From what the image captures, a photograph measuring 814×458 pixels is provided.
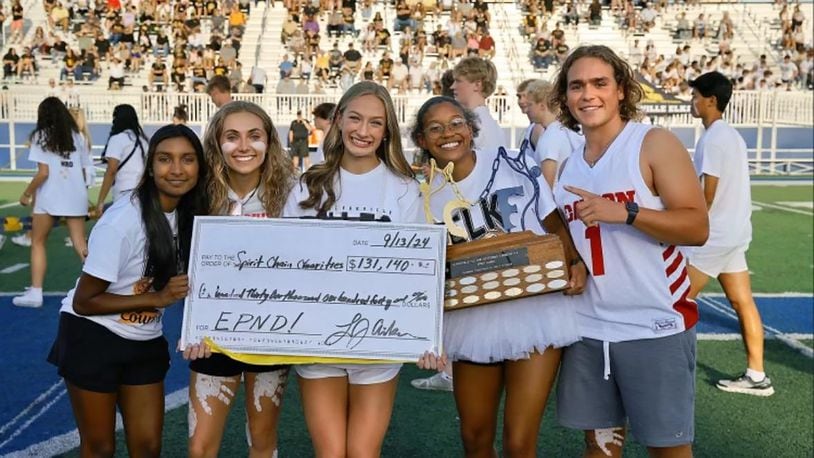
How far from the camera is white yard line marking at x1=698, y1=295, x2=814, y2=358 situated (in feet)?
20.3

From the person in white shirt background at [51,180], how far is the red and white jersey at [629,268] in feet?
18.3

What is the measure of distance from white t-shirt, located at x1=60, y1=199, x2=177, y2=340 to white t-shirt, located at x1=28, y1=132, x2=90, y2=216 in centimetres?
476

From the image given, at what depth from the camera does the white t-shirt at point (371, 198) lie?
3.11m

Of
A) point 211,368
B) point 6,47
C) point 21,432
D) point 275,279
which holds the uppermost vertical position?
point 6,47

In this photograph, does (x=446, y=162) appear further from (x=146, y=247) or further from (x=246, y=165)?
(x=146, y=247)

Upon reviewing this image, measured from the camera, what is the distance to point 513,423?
3152 mm

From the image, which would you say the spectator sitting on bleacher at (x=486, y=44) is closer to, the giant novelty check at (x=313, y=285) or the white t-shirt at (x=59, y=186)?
the white t-shirt at (x=59, y=186)

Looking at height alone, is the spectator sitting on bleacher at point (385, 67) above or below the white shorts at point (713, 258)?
above

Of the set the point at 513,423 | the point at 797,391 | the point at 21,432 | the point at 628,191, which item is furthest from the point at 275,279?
the point at 797,391

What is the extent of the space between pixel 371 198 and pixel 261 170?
0.48 meters

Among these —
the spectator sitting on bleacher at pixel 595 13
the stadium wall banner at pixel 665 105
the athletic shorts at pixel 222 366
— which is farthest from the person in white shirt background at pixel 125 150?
the stadium wall banner at pixel 665 105

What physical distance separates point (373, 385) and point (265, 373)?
42 centimetres

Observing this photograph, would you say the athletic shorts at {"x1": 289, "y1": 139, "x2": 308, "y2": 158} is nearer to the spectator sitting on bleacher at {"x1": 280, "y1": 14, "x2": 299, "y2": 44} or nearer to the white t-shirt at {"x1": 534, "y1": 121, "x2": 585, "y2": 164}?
the spectator sitting on bleacher at {"x1": 280, "y1": 14, "x2": 299, "y2": 44}

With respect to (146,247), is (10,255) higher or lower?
lower
